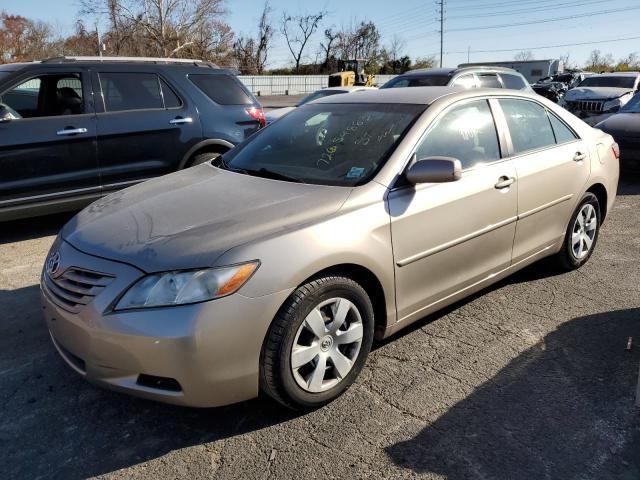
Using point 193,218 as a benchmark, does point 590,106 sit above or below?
below

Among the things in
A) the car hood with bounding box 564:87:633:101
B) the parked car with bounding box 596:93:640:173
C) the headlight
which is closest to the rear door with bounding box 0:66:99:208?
the headlight

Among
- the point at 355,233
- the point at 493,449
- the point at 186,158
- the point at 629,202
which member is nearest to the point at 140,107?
the point at 186,158

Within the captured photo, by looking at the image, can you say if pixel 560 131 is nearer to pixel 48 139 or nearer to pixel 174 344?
pixel 174 344

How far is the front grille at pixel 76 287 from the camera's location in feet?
8.63

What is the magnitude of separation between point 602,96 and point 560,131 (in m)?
11.7

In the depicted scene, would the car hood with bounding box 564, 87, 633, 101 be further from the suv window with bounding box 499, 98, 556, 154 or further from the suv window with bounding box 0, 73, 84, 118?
the suv window with bounding box 0, 73, 84, 118

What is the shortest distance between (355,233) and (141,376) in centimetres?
124

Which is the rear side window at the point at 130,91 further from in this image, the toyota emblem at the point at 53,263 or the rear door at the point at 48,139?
the toyota emblem at the point at 53,263

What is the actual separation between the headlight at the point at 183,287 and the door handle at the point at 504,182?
2.01 meters

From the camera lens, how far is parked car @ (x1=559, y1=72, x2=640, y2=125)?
14.4 m

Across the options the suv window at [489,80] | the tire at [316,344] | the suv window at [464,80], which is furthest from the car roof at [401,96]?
the suv window at [489,80]

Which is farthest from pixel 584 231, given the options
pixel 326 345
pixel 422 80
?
pixel 422 80

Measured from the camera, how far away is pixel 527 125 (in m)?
4.27

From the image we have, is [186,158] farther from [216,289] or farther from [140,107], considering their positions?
[216,289]
